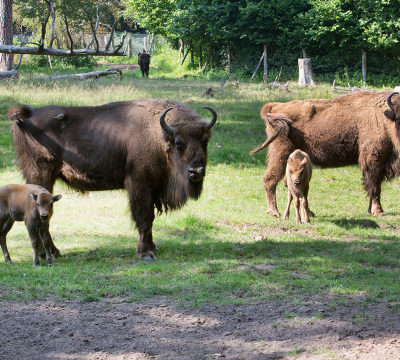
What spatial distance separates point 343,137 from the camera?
10133 mm

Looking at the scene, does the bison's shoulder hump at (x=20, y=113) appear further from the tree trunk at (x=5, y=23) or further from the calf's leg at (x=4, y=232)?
the tree trunk at (x=5, y=23)

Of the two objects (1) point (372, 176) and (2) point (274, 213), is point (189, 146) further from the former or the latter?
(1) point (372, 176)

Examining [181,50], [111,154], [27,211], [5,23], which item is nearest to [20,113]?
[111,154]

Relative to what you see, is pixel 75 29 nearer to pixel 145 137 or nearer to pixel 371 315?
pixel 145 137

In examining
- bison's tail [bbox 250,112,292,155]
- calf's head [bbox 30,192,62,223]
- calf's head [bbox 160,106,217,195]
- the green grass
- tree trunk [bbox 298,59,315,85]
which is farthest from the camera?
tree trunk [bbox 298,59,315,85]

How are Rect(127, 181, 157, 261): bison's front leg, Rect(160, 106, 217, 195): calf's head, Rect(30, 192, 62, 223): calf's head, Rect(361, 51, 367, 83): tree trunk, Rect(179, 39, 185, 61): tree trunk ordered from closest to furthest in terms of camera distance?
Rect(30, 192, 62, 223): calf's head
Rect(160, 106, 217, 195): calf's head
Rect(127, 181, 157, 261): bison's front leg
Rect(361, 51, 367, 83): tree trunk
Rect(179, 39, 185, 61): tree trunk

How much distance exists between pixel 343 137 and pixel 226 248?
4.26 meters

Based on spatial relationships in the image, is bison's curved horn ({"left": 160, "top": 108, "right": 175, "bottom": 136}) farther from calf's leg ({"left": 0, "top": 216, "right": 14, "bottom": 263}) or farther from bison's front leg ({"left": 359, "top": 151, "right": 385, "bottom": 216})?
bison's front leg ({"left": 359, "top": 151, "right": 385, "bottom": 216})

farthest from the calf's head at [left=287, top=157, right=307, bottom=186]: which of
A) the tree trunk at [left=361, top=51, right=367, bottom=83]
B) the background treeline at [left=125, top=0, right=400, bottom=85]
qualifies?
the tree trunk at [left=361, top=51, right=367, bottom=83]

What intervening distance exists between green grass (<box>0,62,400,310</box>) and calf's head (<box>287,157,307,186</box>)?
33.0 inches

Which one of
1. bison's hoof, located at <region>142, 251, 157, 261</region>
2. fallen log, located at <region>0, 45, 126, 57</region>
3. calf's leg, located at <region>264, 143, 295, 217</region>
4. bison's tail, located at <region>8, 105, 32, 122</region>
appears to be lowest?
bison's hoof, located at <region>142, 251, 157, 261</region>

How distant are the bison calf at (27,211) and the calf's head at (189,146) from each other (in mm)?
1739

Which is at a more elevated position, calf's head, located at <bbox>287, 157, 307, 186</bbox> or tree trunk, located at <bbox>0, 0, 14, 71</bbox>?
tree trunk, located at <bbox>0, 0, 14, 71</bbox>

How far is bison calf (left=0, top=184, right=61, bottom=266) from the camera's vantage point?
6.43 metres
